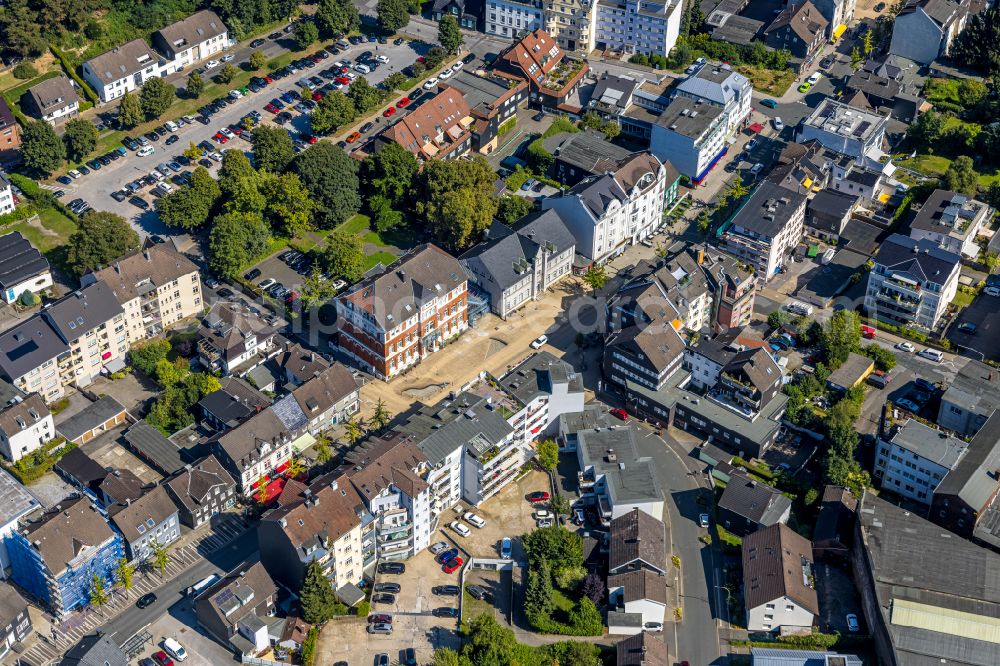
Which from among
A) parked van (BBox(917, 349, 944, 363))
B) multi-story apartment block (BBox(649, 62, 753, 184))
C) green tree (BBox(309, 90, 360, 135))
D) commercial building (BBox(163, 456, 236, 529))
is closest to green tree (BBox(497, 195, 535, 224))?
multi-story apartment block (BBox(649, 62, 753, 184))

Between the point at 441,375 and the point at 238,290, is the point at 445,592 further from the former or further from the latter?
the point at 238,290

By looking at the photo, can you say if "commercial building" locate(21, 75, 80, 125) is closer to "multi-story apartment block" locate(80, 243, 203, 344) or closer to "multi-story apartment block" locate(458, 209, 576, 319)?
"multi-story apartment block" locate(80, 243, 203, 344)

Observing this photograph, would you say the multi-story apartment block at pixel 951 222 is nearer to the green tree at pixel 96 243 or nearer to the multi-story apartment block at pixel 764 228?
the multi-story apartment block at pixel 764 228

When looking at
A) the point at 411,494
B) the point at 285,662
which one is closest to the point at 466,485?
the point at 411,494

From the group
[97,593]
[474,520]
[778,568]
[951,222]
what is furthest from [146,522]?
[951,222]

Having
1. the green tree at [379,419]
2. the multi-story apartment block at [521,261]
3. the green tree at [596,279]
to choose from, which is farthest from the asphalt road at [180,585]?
the green tree at [596,279]
